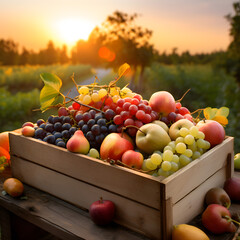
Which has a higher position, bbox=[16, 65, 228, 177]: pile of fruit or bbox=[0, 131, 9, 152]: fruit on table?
bbox=[16, 65, 228, 177]: pile of fruit

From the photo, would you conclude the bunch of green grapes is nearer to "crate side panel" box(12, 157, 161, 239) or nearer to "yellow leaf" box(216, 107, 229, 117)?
"crate side panel" box(12, 157, 161, 239)

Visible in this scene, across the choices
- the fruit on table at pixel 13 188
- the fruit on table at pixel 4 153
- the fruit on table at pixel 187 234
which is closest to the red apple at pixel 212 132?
the fruit on table at pixel 187 234

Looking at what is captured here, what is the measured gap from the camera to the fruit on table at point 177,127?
113cm

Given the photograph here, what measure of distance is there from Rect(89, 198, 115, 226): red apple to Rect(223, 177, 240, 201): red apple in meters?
0.47

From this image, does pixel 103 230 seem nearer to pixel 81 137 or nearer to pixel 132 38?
pixel 81 137

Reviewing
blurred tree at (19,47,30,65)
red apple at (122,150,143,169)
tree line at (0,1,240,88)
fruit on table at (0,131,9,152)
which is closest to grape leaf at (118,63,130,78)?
red apple at (122,150,143,169)

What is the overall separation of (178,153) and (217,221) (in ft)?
0.80

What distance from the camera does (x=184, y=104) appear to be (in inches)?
249

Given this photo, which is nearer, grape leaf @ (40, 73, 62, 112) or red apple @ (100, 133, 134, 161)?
red apple @ (100, 133, 134, 161)

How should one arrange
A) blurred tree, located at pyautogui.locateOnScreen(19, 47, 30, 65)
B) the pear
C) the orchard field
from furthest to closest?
blurred tree, located at pyautogui.locateOnScreen(19, 47, 30, 65) → the orchard field → the pear

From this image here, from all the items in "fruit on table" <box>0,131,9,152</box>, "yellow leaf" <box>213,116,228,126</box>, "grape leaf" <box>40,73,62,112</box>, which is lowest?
"fruit on table" <box>0,131,9,152</box>

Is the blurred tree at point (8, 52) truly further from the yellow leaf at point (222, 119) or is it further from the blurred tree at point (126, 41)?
the yellow leaf at point (222, 119)

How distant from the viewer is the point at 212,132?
1164mm

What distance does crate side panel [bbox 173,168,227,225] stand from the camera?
3.28 feet
